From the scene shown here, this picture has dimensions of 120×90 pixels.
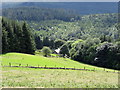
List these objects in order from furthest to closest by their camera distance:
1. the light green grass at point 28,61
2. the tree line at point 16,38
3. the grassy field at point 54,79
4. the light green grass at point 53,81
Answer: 1. the tree line at point 16,38
2. the light green grass at point 28,61
3. the grassy field at point 54,79
4. the light green grass at point 53,81

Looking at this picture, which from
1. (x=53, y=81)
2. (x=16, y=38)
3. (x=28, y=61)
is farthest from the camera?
(x=16, y=38)

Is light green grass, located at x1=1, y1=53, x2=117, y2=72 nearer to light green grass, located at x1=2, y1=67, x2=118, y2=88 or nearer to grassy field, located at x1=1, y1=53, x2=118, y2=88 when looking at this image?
grassy field, located at x1=1, y1=53, x2=118, y2=88

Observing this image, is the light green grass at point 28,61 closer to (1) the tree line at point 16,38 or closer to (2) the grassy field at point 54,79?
(2) the grassy field at point 54,79

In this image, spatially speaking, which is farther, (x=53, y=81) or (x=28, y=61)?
(x=28, y=61)

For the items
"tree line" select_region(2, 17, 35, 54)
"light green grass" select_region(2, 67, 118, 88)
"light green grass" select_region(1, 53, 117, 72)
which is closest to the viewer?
"light green grass" select_region(2, 67, 118, 88)

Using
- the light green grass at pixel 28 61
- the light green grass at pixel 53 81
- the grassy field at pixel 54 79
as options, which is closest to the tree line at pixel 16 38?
the light green grass at pixel 28 61

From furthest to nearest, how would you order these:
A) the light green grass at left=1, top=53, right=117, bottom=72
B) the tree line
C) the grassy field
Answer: the tree line < the light green grass at left=1, top=53, right=117, bottom=72 < the grassy field

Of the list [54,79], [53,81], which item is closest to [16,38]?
[54,79]

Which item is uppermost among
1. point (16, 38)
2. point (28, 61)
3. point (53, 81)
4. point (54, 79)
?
Result: point (16, 38)

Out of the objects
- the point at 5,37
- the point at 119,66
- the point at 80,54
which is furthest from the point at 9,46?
the point at 119,66

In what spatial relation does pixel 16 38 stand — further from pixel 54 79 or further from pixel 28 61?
pixel 54 79

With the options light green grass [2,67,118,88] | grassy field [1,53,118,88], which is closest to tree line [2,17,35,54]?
grassy field [1,53,118,88]

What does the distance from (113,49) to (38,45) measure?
60792 millimetres

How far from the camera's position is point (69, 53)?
112188mm
